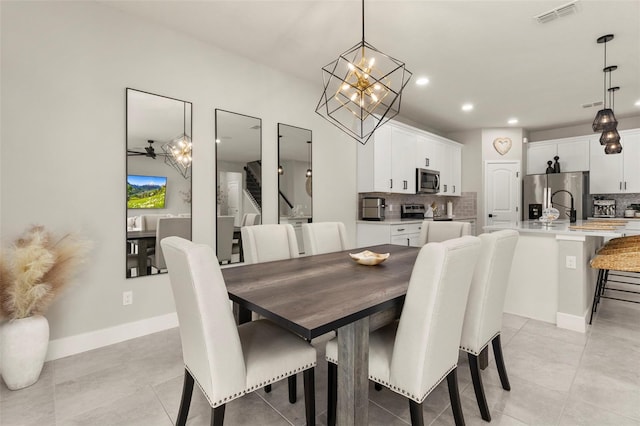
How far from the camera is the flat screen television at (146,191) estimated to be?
2605mm

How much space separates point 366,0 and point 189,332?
2577mm

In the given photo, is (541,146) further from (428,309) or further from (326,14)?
(428,309)

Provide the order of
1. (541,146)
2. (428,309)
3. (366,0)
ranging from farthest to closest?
1. (541,146)
2. (366,0)
3. (428,309)

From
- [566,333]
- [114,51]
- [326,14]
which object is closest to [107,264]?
[114,51]

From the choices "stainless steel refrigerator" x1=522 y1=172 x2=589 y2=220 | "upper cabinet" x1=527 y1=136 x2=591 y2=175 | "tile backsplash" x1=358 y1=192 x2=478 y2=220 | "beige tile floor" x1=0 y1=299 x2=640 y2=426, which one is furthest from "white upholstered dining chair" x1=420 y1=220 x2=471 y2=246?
"upper cabinet" x1=527 y1=136 x2=591 y2=175

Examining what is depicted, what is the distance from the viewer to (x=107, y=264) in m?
2.49

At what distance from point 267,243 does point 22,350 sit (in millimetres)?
1606

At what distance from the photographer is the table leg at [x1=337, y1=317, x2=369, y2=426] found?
4.01ft

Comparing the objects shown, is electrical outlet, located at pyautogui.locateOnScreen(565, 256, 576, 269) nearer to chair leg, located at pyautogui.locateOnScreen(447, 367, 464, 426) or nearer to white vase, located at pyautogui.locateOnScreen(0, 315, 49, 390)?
chair leg, located at pyautogui.locateOnScreen(447, 367, 464, 426)

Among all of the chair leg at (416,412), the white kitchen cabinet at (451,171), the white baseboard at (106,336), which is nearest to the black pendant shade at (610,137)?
the white kitchen cabinet at (451,171)

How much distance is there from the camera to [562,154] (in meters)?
5.99

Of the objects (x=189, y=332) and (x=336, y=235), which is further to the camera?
(x=336, y=235)

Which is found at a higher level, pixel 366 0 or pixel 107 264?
pixel 366 0

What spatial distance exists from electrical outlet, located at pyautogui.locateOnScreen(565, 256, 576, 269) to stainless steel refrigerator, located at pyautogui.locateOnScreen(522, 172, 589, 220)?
325cm
